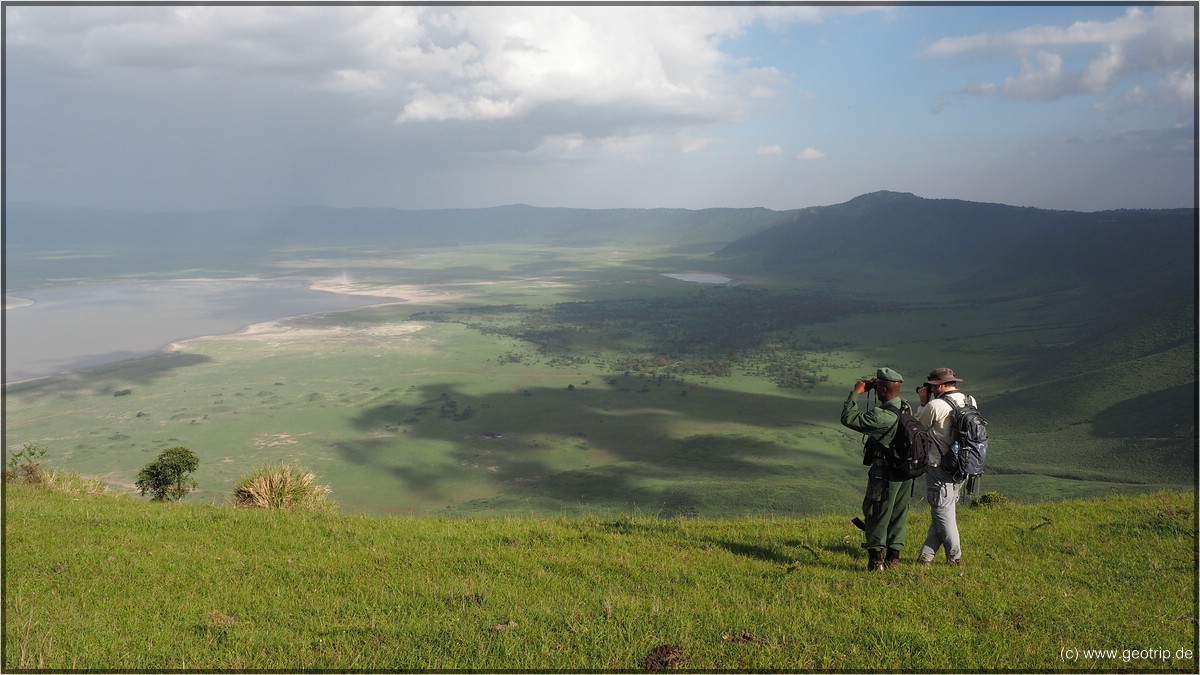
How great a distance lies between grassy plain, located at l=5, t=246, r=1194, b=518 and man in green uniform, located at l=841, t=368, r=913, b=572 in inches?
618

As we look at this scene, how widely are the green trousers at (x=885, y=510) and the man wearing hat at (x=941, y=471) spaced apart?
1.03 feet

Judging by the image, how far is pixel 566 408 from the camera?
62875mm

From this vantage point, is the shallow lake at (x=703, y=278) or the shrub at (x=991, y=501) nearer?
the shrub at (x=991, y=501)

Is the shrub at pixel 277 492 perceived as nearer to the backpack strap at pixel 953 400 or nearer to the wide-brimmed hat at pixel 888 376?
the wide-brimmed hat at pixel 888 376

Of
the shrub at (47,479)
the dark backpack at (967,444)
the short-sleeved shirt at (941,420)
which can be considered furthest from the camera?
the shrub at (47,479)

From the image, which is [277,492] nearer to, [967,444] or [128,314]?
[967,444]

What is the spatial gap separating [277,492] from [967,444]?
455 inches

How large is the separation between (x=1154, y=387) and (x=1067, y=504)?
4400cm

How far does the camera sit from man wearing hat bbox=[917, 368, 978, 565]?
820 cm

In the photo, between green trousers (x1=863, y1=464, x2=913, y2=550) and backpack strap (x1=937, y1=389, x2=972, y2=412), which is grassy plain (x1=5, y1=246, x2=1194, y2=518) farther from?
backpack strap (x1=937, y1=389, x2=972, y2=412)

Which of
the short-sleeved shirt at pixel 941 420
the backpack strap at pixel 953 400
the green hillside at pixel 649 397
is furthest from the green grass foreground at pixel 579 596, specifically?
the green hillside at pixel 649 397

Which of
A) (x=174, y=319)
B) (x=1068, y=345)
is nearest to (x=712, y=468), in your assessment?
(x=1068, y=345)

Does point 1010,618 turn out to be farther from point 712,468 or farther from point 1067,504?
point 712,468

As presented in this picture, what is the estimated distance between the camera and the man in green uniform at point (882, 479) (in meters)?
8.02
